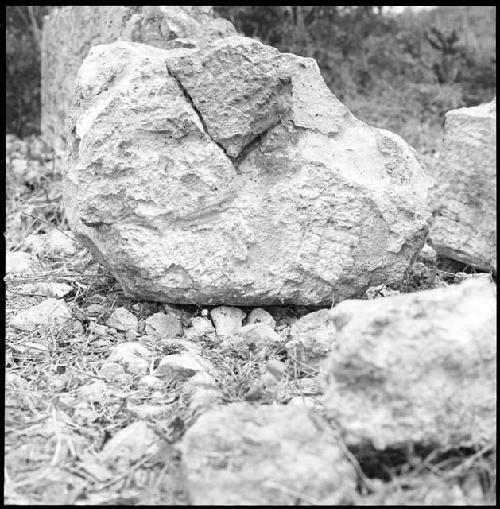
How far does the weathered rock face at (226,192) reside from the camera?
2721mm

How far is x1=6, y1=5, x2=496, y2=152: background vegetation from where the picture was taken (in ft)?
20.3

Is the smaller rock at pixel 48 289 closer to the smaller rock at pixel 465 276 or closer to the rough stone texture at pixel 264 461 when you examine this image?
the rough stone texture at pixel 264 461

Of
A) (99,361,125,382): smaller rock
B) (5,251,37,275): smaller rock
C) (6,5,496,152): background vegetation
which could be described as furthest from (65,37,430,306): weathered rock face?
(6,5,496,152): background vegetation

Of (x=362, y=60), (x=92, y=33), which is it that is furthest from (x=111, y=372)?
(x=362, y=60)

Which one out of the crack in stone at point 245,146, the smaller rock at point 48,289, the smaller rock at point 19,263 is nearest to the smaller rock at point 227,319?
the crack in stone at point 245,146

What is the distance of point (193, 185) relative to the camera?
274 cm

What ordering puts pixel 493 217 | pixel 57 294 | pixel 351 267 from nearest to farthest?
pixel 493 217, pixel 351 267, pixel 57 294

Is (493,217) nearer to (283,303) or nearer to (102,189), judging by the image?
(283,303)

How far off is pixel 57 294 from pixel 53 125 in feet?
7.91

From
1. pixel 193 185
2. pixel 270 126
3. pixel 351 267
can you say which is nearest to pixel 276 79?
pixel 270 126

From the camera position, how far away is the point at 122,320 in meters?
2.94

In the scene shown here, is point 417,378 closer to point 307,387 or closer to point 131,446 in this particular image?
point 307,387

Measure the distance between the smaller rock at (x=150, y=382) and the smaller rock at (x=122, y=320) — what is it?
442mm

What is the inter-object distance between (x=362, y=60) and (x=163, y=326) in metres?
4.35
